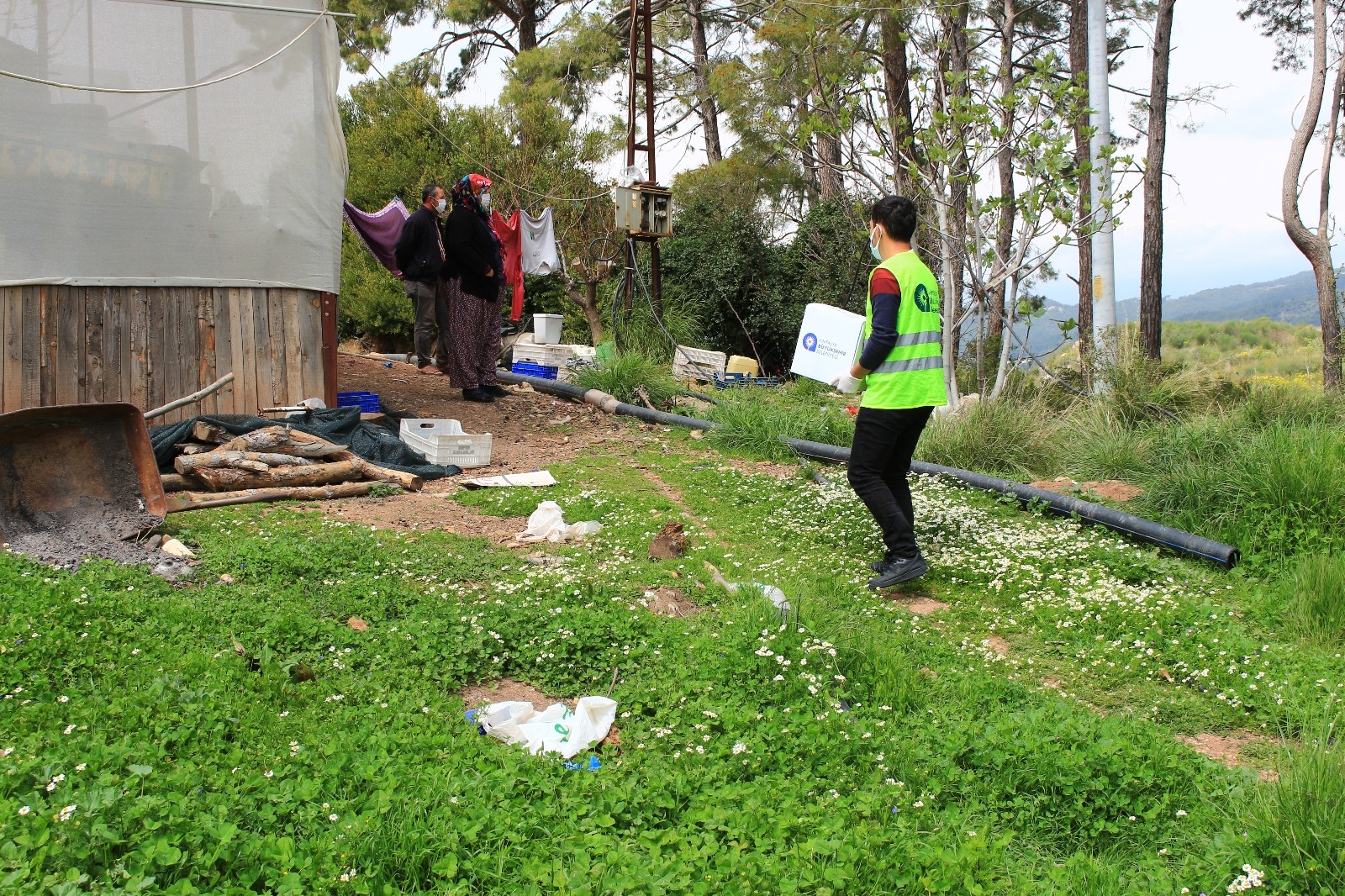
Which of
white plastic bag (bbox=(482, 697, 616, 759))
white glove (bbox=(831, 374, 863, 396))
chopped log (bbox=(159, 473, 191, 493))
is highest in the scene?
white glove (bbox=(831, 374, 863, 396))

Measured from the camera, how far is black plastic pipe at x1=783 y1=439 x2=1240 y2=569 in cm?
550

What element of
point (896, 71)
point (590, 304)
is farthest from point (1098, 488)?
point (590, 304)

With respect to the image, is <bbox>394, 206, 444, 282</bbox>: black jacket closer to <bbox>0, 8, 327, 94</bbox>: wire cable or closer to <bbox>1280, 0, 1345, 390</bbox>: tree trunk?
<bbox>0, 8, 327, 94</bbox>: wire cable

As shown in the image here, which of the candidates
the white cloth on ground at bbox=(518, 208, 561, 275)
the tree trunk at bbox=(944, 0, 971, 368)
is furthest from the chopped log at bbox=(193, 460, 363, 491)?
the white cloth on ground at bbox=(518, 208, 561, 275)

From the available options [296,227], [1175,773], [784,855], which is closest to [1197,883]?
[1175,773]

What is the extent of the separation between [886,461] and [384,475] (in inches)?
155

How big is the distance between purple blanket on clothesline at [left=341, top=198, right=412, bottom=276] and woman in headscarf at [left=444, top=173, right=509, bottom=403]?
156 cm

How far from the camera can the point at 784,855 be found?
2.69 m

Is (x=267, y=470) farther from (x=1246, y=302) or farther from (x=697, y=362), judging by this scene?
(x=1246, y=302)

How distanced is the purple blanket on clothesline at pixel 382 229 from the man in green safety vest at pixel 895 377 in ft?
26.9

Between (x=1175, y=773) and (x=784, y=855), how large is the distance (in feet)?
4.68

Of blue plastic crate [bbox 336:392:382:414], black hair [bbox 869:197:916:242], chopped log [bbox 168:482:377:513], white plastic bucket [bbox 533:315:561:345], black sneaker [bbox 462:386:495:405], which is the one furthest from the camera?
white plastic bucket [bbox 533:315:561:345]

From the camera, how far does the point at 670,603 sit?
195 inches

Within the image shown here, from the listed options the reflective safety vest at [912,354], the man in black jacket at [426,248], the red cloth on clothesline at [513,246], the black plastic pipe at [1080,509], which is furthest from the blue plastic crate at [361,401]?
the reflective safety vest at [912,354]
